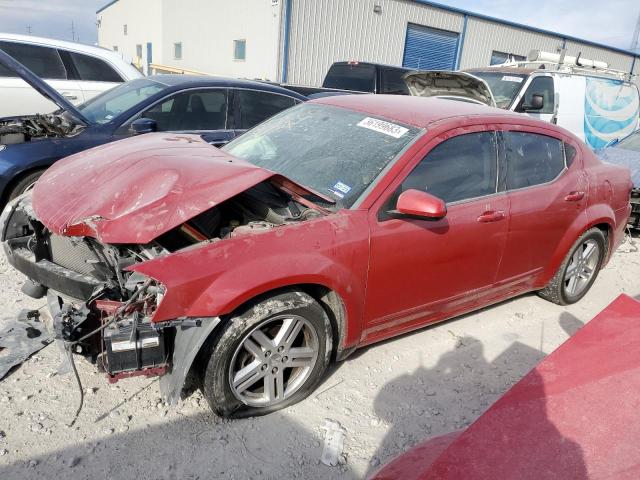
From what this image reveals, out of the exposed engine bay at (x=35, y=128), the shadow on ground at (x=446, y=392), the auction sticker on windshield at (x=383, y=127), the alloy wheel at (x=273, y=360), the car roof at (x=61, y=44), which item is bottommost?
the shadow on ground at (x=446, y=392)

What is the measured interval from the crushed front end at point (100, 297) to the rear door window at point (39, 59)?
516cm

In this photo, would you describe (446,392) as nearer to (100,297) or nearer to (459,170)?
(459,170)

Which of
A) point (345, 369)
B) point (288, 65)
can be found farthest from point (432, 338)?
point (288, 65)

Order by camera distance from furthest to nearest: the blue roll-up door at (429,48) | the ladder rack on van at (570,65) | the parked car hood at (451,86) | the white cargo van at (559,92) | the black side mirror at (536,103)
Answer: the blue roll-up door at (429,48) < the ladder rack on van at (570,65) < the black side mirror at (536,103) < the white cargo van at (559,92) < the parked car hood at (451,86)

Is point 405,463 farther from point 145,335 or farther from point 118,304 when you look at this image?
point 118,304

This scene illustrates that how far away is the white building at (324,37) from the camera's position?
683 inches

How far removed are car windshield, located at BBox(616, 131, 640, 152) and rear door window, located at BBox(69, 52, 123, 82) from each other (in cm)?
759

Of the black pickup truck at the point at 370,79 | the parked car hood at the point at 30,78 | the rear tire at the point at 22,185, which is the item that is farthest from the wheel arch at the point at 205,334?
the black pickup truck at the point at 370,79

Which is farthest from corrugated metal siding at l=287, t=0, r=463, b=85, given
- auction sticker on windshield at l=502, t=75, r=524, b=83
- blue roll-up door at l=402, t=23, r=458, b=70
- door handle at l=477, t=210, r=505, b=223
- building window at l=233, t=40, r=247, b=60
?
door handle at l=477, t=210, r=505, b=223

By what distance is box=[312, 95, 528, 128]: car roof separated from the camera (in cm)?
317

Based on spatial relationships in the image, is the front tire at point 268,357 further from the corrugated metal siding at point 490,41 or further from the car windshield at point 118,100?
the corrugated metal siding at point 490,41

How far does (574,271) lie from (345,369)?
236 centimetres

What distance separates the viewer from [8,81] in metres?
6.89

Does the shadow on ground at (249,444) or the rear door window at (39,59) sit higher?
the rear door window at (39,59)
